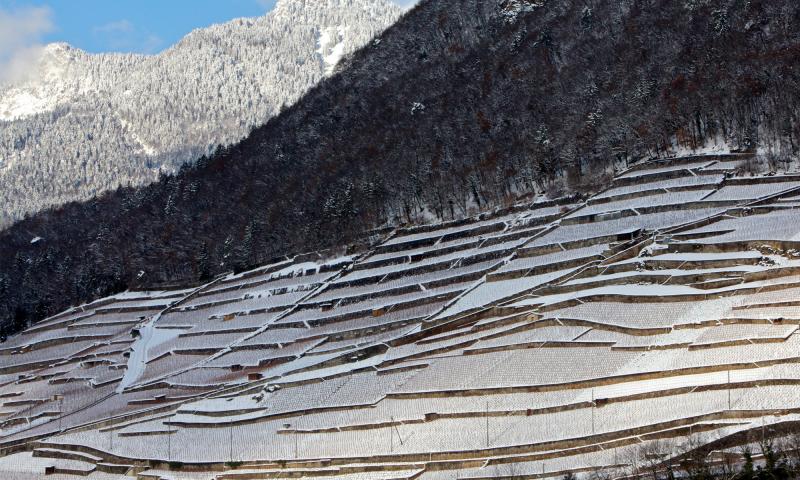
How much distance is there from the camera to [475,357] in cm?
5275

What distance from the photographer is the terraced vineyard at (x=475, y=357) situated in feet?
142

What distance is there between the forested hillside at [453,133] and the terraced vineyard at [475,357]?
239 inches

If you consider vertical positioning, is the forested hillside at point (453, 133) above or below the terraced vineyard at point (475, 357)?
above

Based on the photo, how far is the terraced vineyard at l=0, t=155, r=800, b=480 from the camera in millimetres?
43312

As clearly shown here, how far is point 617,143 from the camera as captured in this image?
78438 mm

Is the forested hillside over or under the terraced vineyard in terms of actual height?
over

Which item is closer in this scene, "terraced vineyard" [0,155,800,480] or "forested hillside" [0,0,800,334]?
"terraced vineyard" [0,155,800,480]

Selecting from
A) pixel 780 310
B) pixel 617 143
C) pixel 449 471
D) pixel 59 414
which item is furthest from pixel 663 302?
pixel 59 414

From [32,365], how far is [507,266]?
3597 centimetres

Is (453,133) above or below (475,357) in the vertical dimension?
above

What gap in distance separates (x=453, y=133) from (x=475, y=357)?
4490 centimetres

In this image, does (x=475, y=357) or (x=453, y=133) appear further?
(x=453, y=133)

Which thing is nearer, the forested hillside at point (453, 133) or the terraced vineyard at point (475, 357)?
the terraced vineyard at point (475, 357)

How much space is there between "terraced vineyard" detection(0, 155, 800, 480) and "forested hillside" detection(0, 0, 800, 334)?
6059 millimetres
